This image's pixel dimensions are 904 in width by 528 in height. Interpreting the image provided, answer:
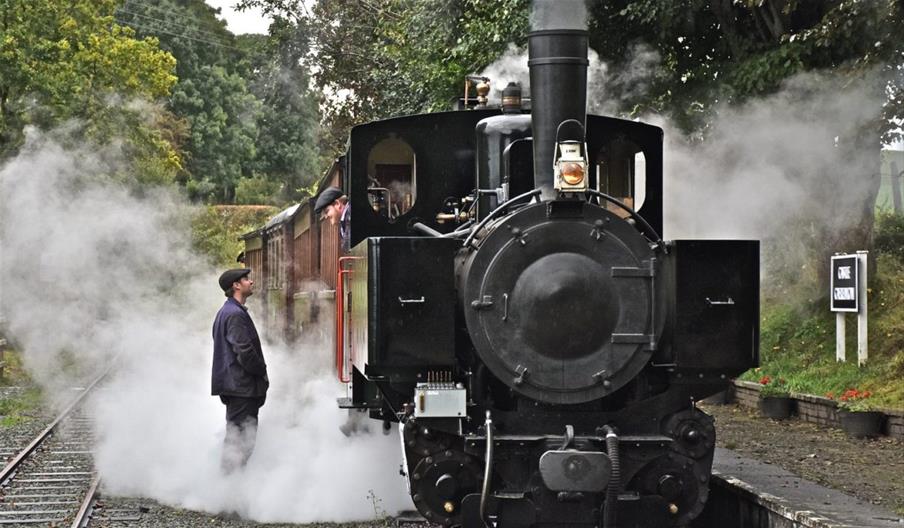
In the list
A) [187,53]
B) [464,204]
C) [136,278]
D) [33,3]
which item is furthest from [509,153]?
[187,53]

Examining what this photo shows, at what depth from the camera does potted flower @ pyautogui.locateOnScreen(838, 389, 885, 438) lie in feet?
37.2

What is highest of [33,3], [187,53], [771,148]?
[187,53]

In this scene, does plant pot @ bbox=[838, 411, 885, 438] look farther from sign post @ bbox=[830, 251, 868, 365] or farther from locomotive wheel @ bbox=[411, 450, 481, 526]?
locomotive wheel @ bbox=[411, 450, 481, 526]

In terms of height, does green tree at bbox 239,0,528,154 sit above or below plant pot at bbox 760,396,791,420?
above

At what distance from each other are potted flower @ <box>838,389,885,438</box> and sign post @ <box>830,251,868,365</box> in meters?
1.32

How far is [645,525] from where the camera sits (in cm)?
640

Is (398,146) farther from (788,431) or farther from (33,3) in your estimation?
(33,3)

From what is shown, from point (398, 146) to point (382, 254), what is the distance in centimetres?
175

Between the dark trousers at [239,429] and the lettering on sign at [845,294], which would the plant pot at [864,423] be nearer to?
the lettering on sign at [845,294]

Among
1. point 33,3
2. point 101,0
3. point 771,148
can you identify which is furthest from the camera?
point 101,0

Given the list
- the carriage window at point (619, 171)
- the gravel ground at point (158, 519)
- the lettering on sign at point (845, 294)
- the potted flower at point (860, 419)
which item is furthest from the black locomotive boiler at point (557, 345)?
the lettering on sign at point (845, 294)

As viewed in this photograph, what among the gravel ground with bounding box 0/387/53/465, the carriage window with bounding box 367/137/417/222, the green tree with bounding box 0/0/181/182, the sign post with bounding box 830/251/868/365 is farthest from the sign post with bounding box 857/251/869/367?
the green tree with bounding box 0/0/181/182

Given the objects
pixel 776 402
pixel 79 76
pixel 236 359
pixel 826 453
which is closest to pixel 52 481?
pixel 236 359

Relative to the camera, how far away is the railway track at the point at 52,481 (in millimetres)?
8570
